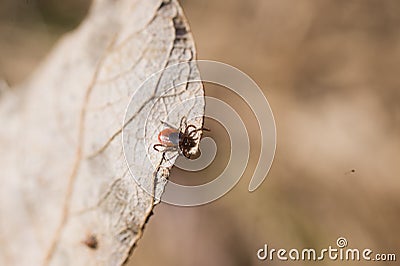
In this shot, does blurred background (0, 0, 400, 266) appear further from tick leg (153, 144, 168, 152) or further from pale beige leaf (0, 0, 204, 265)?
tick leg (153, 144, 168, 152)

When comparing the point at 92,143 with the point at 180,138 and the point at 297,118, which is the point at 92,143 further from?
the point at 297,118

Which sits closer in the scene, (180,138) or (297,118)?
(180,138)

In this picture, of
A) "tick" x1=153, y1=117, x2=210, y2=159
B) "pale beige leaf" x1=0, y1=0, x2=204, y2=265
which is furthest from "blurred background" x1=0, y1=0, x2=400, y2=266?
"tick" x1=153, y1=117, x2=210, y2=159

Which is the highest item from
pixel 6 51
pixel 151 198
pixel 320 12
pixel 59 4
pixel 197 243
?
pixel 320 12

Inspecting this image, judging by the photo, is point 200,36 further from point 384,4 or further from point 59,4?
point 384,4

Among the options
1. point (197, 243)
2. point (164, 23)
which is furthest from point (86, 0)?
point (164, 23)

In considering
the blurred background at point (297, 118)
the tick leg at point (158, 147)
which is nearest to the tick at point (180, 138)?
the tick leg at point (158, 147)

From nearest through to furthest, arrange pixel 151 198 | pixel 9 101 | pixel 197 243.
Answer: pixel 151 198, pixel 9 101, pixel 197 243

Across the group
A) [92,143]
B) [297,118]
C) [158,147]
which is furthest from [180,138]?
[297,118]
